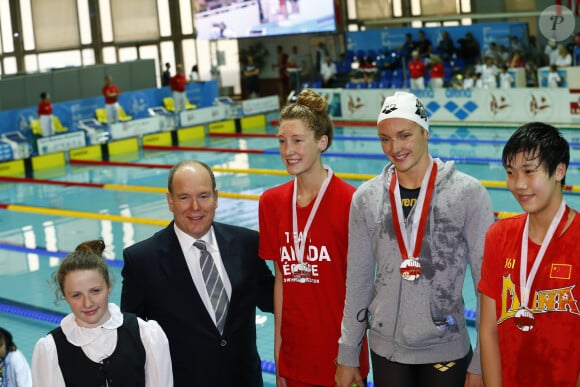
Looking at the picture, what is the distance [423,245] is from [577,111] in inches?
548

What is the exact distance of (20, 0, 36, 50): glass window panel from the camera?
77.2ft

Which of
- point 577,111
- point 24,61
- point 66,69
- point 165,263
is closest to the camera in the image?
point 165,263

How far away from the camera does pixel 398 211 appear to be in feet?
9.87

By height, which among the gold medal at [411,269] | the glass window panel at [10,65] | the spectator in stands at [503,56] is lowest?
the gold medal at [411,269]

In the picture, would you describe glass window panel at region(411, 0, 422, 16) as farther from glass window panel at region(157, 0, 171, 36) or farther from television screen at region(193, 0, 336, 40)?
glass window panel at region(157, 0, 171, 36)

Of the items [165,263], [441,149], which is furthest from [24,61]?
[165,263]

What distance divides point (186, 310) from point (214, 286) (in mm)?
133

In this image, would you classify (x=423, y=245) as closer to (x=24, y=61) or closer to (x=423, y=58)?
(x=423, y=58)

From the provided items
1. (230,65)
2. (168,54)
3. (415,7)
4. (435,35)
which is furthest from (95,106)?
(415,7)

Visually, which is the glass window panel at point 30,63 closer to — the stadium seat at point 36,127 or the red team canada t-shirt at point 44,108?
the stadium seat at point 36,127

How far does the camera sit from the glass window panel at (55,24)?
78.4 ft

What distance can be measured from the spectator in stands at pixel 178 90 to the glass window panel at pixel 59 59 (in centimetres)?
533

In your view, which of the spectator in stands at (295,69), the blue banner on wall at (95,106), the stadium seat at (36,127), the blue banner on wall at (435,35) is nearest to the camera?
the stadium seat at (36,127)

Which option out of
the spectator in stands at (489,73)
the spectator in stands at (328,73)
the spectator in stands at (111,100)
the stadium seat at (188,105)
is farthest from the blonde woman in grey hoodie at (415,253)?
the spectator in stands at (328,73)
